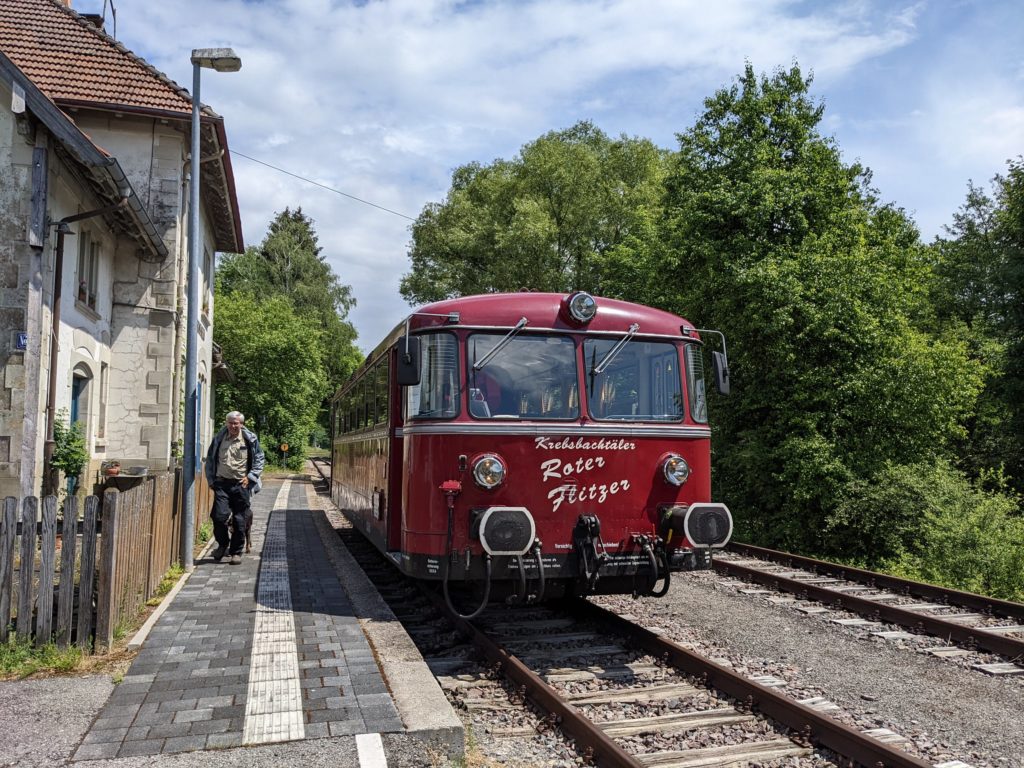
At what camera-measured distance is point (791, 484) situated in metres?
17.2

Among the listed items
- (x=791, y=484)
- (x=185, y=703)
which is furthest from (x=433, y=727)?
(x=791, y=484)

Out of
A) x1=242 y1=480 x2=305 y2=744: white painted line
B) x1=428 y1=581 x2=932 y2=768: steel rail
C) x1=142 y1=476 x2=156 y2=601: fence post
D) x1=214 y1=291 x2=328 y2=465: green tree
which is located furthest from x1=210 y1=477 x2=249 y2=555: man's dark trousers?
x1=214 y1=291 x2=328 y2=465: green tree

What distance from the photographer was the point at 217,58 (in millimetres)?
9953

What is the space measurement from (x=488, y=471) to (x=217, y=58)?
21.4 ft

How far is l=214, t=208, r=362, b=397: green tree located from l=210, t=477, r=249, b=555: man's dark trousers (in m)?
40.7

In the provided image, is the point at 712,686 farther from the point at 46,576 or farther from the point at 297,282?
the point at 297,282

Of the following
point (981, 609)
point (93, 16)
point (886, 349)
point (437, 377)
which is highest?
point (93, 16)

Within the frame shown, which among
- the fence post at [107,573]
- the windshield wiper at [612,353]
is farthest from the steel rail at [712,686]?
the fence post at [107,573]

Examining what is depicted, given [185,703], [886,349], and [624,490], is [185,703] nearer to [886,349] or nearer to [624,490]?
[624,490]

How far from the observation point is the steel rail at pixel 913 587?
8.53 metres

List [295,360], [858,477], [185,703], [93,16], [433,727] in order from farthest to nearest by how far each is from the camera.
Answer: [295,360] → [93,16] → [858,477] → [185,703] → [433,727]

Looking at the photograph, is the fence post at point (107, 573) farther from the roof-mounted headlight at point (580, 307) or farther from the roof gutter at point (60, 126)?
the roof gutter at point (60, 126)

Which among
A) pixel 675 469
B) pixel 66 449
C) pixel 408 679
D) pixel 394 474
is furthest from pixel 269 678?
pixel 66 449

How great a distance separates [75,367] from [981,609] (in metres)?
12.6
